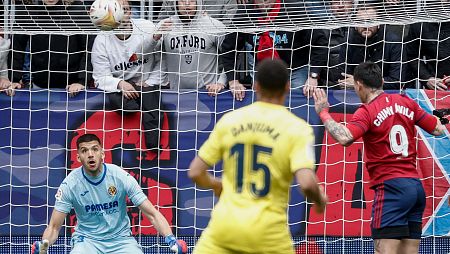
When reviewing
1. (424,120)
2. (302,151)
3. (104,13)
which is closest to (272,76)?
(302,151)

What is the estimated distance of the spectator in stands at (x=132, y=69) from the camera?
414 inches

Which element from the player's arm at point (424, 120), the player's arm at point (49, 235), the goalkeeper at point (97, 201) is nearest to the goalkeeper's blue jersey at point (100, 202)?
the goalkeeper at point (97, 201)

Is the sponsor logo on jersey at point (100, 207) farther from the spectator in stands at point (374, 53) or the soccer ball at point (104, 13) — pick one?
the spectator in stands at point (374, 53)

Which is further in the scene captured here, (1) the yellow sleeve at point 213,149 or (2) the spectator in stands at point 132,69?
(2) the spectator in stands at point 132,69

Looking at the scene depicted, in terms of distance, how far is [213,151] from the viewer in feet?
18.7

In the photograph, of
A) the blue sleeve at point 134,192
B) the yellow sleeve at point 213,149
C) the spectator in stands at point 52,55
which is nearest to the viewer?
the yellow sleeve at point 213,149

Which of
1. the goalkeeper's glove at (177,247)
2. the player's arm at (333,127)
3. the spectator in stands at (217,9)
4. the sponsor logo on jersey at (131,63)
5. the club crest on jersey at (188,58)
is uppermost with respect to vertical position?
the spectator in stands at (217,9)

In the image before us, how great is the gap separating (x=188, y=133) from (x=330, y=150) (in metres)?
1.44

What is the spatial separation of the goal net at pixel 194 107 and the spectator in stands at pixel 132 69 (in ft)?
0.04

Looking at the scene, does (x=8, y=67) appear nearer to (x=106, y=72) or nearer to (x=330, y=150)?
(x=106, y=72)

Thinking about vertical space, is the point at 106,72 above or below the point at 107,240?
above

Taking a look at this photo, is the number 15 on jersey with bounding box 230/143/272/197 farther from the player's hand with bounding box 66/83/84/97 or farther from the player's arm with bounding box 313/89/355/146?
the player's hand with bounding box 66/83/84/97

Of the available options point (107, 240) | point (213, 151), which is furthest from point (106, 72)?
point (213, 151)

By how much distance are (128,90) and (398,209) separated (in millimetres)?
3453
